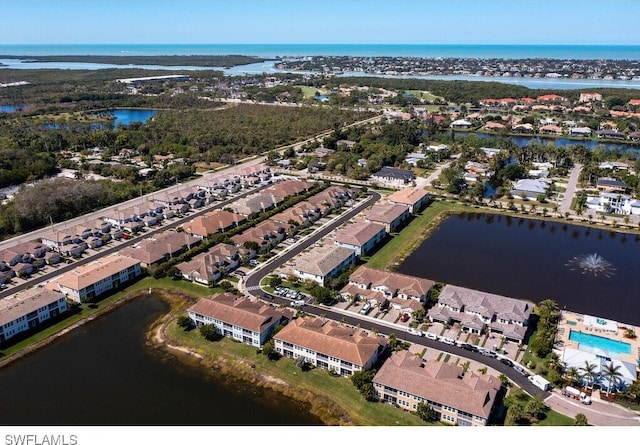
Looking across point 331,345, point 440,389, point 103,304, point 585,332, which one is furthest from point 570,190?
point 103,304

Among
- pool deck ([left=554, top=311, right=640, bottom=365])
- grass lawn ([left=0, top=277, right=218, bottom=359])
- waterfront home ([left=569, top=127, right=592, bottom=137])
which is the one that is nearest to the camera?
pool deck ([left=554, top=311, right=640, bottom=365])

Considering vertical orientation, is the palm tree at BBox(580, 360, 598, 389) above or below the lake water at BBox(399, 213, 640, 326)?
above

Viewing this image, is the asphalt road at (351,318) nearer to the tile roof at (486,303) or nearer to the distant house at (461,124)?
the tile roof at (486,303)

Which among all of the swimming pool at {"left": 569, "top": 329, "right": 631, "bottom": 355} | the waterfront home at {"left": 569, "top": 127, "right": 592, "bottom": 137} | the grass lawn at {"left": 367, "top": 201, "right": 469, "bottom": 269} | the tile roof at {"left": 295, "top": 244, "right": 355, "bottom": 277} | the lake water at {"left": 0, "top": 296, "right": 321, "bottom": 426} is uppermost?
the waterfront home at {"left": 569, "top": 127, "right": 592, "bottom": 137}

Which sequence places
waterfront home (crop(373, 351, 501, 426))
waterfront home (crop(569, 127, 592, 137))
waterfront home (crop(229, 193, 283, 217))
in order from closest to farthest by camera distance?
waterfront home (crop(373, 351, 501, 426)), waterfront home (crop(229, 193, 283, 217)), waterfront home (crop(569, 127, 592, 137))

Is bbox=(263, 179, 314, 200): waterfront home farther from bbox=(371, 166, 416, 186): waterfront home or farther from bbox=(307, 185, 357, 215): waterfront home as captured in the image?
bbox=(371, 166, 416, 186): waterfront home

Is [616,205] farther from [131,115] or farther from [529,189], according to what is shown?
[131,115]

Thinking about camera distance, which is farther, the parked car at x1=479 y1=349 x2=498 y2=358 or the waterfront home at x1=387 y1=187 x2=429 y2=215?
the waterfront home at x1=387 y1=187 x2=429 y2=215

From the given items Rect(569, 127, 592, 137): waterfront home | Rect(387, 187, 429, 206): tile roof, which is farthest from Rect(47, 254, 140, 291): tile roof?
Rect(569, 127, 592, 137): waterfront home

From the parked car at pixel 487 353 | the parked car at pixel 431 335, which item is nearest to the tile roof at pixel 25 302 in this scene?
the parked car at pixel 431 335
